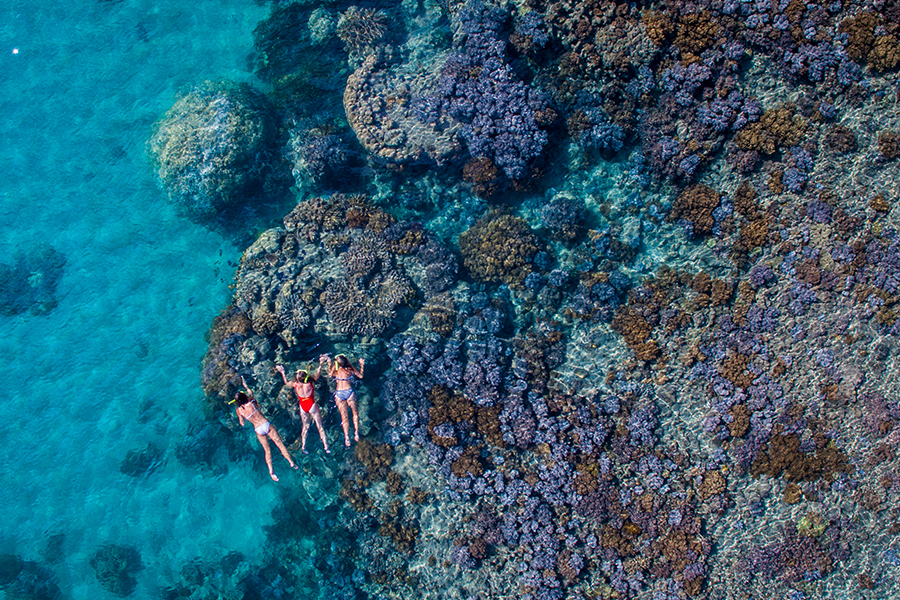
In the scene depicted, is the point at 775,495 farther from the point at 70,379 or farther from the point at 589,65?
the point at 70,379

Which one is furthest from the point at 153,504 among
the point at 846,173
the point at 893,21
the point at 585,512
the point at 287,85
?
the point at 893,21

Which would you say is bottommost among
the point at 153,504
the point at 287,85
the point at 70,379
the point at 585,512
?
the point at 153,504

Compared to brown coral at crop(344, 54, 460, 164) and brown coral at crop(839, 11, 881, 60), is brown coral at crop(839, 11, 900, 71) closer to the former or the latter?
brown coral at crop(839, 11, 881, 60)

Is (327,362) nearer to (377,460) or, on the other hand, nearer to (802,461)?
(377,460)

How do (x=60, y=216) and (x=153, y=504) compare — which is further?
(x=60, y=216)

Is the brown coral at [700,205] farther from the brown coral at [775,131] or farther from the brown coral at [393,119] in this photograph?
the brown coral at [393,119]
